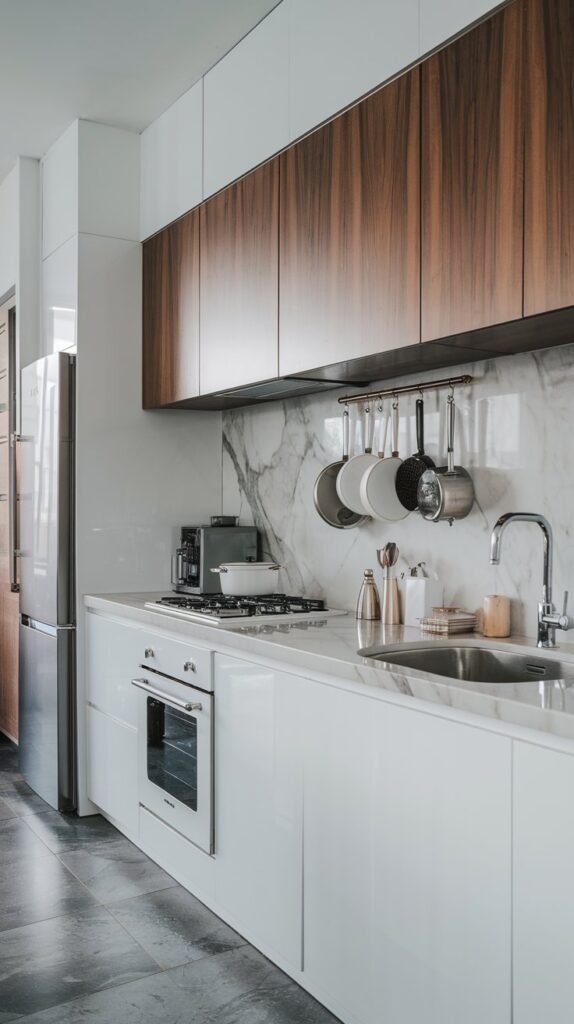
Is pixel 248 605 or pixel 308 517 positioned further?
pixel 308 517

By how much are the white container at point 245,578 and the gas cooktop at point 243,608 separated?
0.09 ft

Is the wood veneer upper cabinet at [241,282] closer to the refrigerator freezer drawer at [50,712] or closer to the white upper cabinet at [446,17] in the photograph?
the white upper cabinet at [446,17]

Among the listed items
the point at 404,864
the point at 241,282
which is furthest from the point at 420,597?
the point at 241,282

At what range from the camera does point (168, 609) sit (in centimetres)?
285

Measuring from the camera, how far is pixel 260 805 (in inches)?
88.3

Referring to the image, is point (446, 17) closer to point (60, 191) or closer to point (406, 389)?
point (406, 389)

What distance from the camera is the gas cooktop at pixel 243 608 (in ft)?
8.59

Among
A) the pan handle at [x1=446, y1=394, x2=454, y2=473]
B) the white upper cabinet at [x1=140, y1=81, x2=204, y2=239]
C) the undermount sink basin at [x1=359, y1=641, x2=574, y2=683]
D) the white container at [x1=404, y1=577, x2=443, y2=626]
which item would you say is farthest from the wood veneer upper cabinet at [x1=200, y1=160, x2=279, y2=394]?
the undermount sink basin at [x1=359, y1=641, x2=574, y2=683]

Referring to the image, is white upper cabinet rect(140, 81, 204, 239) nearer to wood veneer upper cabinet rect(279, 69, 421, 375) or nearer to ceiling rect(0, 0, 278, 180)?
ceiling rect(0, 0, 278, 180)

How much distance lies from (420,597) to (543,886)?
1118 mm

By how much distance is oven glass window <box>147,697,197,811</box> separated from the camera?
103 inches

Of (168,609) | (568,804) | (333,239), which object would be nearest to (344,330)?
(333,239)

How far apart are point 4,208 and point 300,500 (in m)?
2.21

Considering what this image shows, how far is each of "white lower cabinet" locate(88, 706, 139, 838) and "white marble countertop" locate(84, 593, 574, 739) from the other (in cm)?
45
